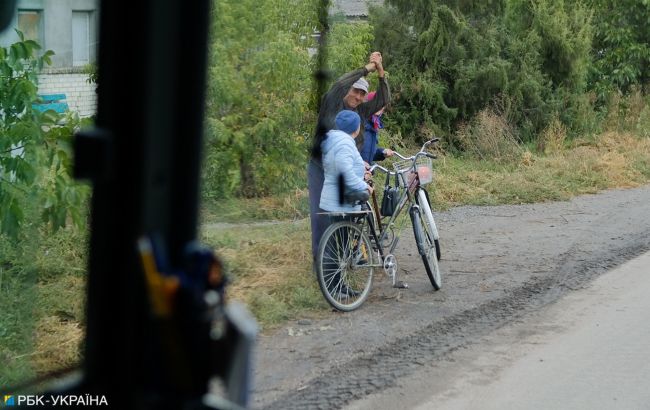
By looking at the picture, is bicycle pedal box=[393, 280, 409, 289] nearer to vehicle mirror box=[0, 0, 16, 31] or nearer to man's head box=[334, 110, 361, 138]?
man's head box=[334, 110, 361, 138]

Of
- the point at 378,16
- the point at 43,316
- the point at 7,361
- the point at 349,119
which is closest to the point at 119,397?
the point at 7,361

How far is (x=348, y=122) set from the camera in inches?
306

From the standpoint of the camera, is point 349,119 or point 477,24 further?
point 477,24

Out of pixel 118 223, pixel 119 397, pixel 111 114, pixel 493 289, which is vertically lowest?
pixel 493 289

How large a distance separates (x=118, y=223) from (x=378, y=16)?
1522cm

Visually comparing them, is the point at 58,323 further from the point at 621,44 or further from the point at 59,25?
the point at 621,44

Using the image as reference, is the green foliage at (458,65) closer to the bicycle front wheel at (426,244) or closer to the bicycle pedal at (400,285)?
the bicycle front wheel at (426,244)

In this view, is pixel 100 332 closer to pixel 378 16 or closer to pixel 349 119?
pixel 349 119

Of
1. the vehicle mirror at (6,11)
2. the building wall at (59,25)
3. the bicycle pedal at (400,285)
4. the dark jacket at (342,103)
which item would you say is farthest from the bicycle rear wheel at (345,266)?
the vehicle mirror at (6,11)

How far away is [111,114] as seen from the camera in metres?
1.85

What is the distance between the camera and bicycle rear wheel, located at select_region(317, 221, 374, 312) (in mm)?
7543

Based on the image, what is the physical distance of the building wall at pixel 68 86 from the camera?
13.8 ft

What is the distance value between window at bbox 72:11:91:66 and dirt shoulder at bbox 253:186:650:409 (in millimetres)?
2520

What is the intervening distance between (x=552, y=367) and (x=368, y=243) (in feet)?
6.71
